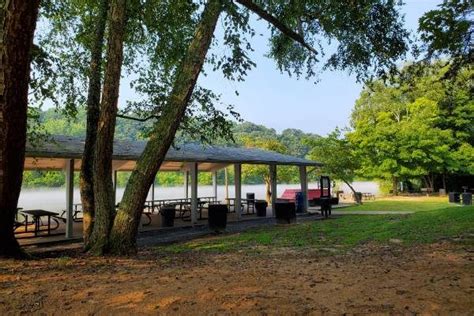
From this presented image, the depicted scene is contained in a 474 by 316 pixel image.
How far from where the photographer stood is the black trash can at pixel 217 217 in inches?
514

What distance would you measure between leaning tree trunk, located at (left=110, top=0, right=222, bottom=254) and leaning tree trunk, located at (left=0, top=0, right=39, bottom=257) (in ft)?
7.66

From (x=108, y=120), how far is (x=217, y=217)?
6.49 m

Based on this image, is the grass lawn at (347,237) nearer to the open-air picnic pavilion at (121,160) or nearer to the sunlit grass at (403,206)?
the open-air picnic pavilion at (121,160)

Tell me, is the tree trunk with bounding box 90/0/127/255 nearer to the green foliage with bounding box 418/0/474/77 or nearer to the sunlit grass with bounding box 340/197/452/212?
the green foliage with bounding box 418/0/474/77

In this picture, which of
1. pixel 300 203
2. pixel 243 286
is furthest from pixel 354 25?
pixel 300 203

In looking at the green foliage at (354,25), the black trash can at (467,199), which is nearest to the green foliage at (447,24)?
the green foliage at (354,25)

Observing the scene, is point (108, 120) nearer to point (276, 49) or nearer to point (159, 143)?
point (159, 143)

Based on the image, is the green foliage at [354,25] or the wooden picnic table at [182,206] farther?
the wooden picnic table at [182,206]

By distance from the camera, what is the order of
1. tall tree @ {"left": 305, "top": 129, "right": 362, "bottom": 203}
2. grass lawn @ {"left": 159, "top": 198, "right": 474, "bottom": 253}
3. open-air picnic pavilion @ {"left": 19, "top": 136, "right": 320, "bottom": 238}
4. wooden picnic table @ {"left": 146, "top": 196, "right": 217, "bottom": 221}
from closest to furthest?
grass lawn @ {"left": 159, "top": 198, "right": 474, "bottom": 253} → open-air picnic pavilion @ {"left": 19, "top": 136, "right": 320, "bottom": 238} → wooden picnic table @ {"left": 146, "top": 196, "right": 217, "bottom": 221} → tall tree @ {"left": 305, "top": 129, "right": 362, "bottom": 203}

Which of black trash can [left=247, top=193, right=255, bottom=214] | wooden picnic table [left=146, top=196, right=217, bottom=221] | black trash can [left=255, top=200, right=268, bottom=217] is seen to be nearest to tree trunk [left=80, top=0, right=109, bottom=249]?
wooden picnic table [left=146, top=196, right=217, bottom=221]

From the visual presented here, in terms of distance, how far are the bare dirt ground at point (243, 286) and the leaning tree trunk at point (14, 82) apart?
4.45ft

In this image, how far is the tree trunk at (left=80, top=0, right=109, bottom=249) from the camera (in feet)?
27.5

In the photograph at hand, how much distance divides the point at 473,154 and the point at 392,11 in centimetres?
2632

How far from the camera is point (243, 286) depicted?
4301 millimetres
